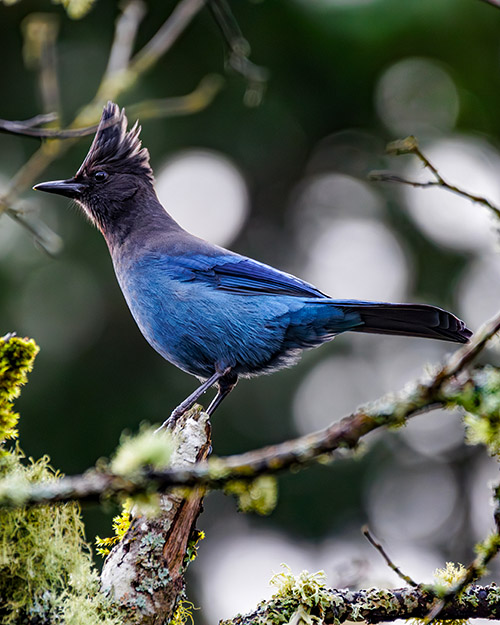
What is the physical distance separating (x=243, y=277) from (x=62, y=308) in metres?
4.62

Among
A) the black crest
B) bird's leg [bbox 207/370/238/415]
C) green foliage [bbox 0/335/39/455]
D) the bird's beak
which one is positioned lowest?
green foliage [bbox 0/335/39/455]

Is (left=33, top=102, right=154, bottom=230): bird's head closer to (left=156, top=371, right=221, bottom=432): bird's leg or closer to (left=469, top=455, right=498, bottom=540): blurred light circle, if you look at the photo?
(left=156, top=371, right=221, bottom=432): bird's leg

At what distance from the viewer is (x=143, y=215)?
542 centimetres

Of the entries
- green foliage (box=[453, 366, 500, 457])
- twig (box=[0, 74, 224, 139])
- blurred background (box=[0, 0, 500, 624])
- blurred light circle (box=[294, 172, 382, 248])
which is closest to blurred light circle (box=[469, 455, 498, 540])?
blurred background (box=[0, 0, 500, 624])

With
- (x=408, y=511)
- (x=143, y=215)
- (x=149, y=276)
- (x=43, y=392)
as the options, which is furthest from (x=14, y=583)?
(x=408, y=511)

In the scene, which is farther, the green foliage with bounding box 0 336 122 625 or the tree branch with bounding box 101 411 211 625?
the tree branch with bounding box 101 411 211 625

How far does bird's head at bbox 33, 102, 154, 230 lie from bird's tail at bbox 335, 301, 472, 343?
1787 millimetres

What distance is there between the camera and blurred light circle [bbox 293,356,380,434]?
9211mm

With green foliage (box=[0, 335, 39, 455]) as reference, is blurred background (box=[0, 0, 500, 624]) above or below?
above

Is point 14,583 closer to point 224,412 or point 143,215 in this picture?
point 143,215

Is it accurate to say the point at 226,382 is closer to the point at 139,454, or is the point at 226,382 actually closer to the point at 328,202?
the point at 139,454

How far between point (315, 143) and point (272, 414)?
359 centimetres

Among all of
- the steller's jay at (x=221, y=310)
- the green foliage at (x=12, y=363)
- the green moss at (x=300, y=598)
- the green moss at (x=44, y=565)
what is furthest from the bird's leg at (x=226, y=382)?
the green foliage at (x=12, y=363)

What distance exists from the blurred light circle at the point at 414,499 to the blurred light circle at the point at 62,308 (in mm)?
3856
